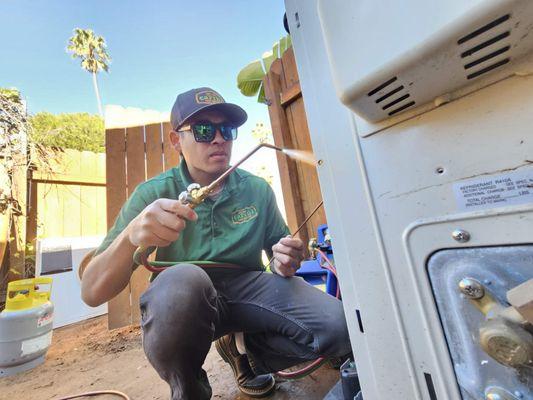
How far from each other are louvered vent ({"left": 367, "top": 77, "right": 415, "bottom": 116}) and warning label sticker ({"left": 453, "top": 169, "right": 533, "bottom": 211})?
0.45 ft

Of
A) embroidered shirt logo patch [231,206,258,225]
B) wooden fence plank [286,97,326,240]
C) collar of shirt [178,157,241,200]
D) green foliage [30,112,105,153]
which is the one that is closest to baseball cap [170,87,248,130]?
collar of shirt [178,157,241,200]

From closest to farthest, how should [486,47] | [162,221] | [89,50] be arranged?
1. [486,47]
2. [162,221]
3. [89,50]

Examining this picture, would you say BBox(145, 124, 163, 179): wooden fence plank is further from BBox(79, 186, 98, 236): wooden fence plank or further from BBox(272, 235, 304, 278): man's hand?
BBox(272, 235, 304, 278): man's hand

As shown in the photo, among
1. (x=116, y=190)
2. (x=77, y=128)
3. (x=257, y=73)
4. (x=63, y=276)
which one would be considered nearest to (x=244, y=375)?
(x=257, y=73)

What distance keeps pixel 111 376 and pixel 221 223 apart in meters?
1.48

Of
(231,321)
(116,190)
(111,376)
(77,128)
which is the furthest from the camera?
(77,128)

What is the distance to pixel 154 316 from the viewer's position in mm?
849

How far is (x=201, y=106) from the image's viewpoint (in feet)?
4.03

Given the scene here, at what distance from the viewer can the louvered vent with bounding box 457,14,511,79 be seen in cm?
28

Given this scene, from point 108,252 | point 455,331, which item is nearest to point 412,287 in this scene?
point 455,331

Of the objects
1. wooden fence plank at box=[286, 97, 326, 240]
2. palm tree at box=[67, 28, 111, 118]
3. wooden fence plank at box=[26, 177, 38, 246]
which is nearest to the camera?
wooden fence plank at box=[286, 97, 326, 240]

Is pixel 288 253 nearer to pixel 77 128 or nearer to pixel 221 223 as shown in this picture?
pixel 221 223

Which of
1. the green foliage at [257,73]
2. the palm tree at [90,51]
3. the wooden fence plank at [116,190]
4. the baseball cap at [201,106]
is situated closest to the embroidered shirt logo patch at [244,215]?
the baseball cap at [201,106]

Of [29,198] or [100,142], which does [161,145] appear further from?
[100,142]
